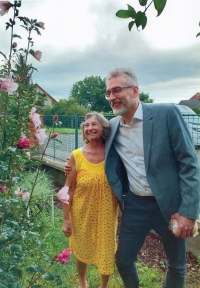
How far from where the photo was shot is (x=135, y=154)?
222 cm

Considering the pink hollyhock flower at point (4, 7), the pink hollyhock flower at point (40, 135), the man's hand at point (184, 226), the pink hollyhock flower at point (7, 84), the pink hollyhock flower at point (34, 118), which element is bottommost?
the man's hand at point (184, 226)

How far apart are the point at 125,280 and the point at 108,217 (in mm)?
520

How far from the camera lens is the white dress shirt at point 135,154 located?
2.18 metres

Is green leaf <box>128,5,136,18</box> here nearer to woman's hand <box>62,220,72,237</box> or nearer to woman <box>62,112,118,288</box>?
woman <box>62,112,118,288</box>

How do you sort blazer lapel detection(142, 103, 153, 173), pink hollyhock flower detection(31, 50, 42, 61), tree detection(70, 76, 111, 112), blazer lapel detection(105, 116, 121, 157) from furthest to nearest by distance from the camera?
tree detection(70, 76, 111, 112), blazer lapel detection(105, 116, 121, 157), blazer lapel detection(142, 103, 153, 173), pink hollyhock flower detection(31, 50, 42, 61)

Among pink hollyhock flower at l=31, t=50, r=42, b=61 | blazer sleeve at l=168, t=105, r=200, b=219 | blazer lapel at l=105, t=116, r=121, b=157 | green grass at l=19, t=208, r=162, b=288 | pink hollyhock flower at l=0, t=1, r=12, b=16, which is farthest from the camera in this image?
green grass at l=19, t=208, r=162, b=288

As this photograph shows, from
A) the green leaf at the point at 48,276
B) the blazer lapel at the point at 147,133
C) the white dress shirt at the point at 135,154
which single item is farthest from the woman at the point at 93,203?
the green leaf at the point at 48,276

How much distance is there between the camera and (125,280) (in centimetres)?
243

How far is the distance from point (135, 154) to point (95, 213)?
0.62 meters

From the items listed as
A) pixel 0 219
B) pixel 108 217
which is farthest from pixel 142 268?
pixel 0 219

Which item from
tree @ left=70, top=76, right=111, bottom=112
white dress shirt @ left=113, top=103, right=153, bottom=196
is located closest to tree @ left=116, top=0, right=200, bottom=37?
white dress shirt @ left=113, top=103, right=153, bottom=196

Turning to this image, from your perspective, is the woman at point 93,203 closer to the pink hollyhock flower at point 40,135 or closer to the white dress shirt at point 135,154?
the white dress shirt at point 135,154

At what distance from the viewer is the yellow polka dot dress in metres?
2.42

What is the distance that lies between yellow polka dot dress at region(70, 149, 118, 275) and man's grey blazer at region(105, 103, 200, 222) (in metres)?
0.48
